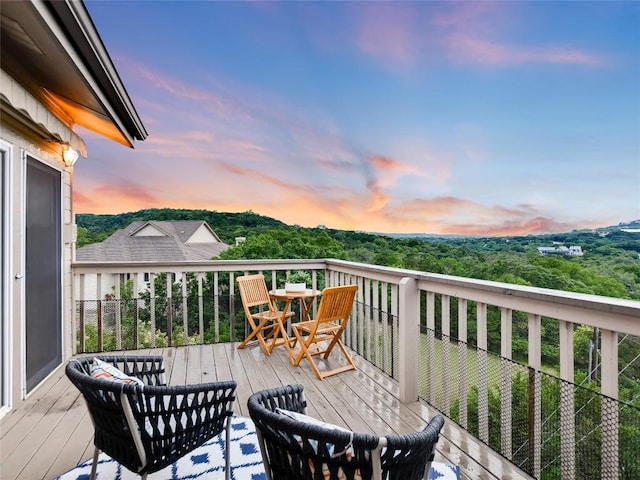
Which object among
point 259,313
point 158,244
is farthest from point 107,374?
point 158,244

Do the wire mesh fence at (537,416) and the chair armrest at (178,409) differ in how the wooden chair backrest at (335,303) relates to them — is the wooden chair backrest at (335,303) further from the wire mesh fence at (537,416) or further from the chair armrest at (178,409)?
the chair armrest at (178,409)

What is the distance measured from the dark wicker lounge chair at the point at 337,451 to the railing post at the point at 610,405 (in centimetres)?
92

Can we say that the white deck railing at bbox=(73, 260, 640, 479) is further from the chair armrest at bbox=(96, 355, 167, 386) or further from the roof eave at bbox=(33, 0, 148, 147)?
the roof eave at bbox=(33, 0, 148, 147)

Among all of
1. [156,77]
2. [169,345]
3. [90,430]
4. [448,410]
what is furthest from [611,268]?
[156,77]

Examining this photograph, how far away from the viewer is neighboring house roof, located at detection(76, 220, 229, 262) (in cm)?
477

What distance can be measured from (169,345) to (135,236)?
104 inches

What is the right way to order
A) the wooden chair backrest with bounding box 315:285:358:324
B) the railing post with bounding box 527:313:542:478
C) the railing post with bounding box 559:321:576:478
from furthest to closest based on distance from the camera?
the wooden chair backrest with bounding box 315:285:358:324 < the railing post with bounding box 527:313:542:478 < the railing post with bounding box 559:321:576:478

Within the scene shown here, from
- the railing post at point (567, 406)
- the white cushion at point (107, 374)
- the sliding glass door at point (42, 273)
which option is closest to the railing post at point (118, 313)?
the sliding glass door at point (42, 273)

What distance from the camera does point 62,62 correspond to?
2395 mm

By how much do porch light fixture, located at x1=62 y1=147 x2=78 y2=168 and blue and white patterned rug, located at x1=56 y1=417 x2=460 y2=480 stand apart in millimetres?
3001

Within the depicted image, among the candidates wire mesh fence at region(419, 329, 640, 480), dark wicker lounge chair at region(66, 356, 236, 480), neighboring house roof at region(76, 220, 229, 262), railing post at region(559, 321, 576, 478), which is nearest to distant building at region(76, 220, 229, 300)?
neighboring house roof at region(76, 220, 229, 262)

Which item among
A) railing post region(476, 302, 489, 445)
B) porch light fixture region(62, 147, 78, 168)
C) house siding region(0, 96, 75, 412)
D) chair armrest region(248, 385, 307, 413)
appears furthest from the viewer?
porch light fixture region(62, 147, 78, 168)

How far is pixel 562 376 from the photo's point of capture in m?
1.80

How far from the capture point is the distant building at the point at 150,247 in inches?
169
